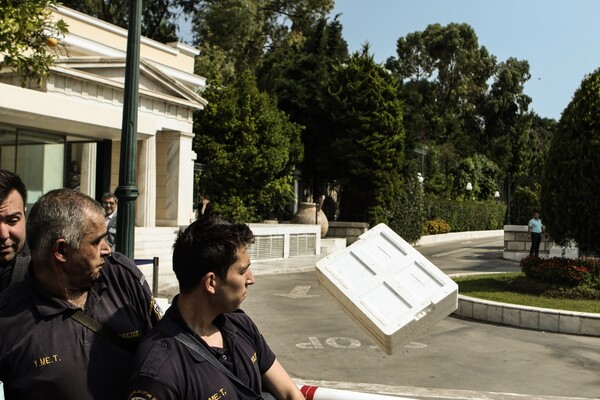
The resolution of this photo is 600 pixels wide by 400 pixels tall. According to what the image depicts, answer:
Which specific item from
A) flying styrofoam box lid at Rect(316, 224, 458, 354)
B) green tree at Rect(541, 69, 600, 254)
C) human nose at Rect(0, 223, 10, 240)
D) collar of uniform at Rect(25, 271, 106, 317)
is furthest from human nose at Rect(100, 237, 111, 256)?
green tree at Rect(541, 69, 600, 254)

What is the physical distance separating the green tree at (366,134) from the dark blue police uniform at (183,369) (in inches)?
1085

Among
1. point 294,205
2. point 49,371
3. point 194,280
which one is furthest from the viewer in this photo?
point 294,205

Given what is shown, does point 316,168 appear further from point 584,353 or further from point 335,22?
point 584,353

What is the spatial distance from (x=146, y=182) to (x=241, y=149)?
4472 mm

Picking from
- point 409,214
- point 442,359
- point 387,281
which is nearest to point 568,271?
point 442,359

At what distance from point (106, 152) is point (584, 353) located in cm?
1583

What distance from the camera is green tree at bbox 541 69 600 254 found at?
39.1 feet

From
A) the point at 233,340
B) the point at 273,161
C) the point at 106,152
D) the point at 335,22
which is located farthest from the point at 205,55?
the point at 233,340

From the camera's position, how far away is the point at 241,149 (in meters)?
25.1

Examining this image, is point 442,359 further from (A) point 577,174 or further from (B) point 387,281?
(A) point 577,174

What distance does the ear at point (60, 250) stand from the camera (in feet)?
7.80

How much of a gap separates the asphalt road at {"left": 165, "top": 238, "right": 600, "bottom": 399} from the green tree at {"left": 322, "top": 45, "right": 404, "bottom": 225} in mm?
18966

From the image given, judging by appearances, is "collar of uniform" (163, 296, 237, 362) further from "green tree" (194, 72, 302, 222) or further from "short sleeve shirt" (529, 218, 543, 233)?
"green tree" (194, 72, 302, 222)

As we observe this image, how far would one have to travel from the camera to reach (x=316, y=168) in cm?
3197
